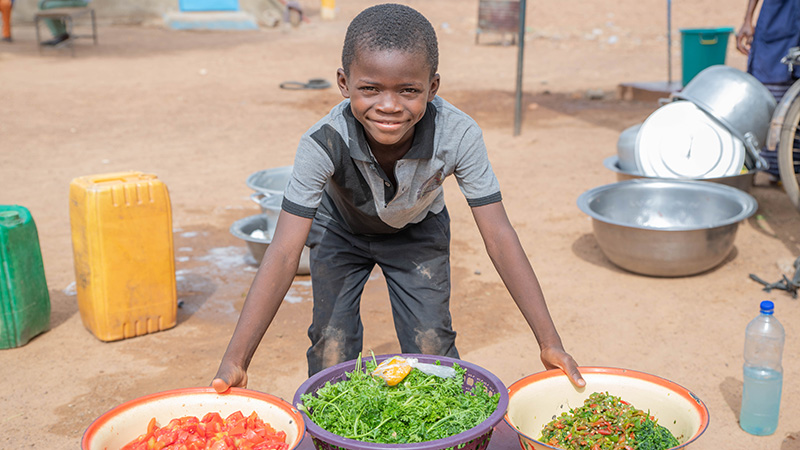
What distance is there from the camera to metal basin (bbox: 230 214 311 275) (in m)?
4.23

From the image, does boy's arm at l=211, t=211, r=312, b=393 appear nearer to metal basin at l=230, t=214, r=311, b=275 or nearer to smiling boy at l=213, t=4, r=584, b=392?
smiling boy at l=213, t=4, r=584, b=392

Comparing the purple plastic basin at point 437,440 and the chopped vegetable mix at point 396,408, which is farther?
the chopped vegetable mix at point 396,408

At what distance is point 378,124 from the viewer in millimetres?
1932

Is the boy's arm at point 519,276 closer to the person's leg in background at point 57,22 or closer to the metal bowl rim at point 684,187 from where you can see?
the metal bowl rim at point 684,187

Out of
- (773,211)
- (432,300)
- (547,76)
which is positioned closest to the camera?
(432,300)

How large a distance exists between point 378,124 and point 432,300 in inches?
29.0

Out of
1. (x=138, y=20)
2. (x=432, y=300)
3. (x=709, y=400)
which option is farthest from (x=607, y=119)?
(x=138, y=20)

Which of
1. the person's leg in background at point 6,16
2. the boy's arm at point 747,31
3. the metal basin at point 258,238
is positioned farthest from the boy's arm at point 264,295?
the person's leg in background at point 6,16

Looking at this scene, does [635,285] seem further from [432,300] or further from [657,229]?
[432,300]

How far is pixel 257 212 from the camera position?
5617 mm

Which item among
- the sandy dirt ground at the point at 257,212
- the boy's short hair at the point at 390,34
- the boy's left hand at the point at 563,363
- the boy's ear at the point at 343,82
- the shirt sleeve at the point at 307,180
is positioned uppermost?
the boy's short hair at the point at 390,34

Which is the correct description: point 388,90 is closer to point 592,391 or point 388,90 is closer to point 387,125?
point 387,125

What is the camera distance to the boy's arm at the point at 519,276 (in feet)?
6.66

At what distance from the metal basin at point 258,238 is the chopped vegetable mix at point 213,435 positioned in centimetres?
218
